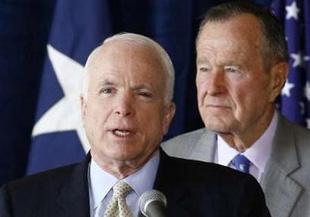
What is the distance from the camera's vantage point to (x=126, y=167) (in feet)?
5.71

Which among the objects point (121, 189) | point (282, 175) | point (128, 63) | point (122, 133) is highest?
point (128, 63)

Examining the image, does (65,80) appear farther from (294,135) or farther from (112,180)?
(112,180)

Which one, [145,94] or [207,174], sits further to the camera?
[207,174]

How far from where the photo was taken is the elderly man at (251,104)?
231cm

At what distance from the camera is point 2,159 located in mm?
3154

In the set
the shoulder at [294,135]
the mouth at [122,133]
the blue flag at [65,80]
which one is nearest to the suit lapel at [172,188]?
the mouth at [122,133]

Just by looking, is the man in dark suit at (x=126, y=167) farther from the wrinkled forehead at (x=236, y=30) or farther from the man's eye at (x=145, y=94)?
the wrinkled forehead at (x=236, y=30)

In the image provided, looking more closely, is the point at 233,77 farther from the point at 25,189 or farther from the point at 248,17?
the point at 25,189

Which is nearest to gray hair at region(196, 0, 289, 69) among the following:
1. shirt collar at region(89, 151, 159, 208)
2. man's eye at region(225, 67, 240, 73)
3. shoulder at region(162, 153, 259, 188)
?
man's eye at region(225, 67, 240, 73)

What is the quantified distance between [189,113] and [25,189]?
1.72m

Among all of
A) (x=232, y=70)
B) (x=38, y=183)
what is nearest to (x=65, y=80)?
(x=232, y=70)

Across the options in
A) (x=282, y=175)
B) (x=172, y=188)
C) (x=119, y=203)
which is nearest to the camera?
(x=119, y=203)

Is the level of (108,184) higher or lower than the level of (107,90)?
lower

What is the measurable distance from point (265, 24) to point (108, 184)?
925 millimetres
